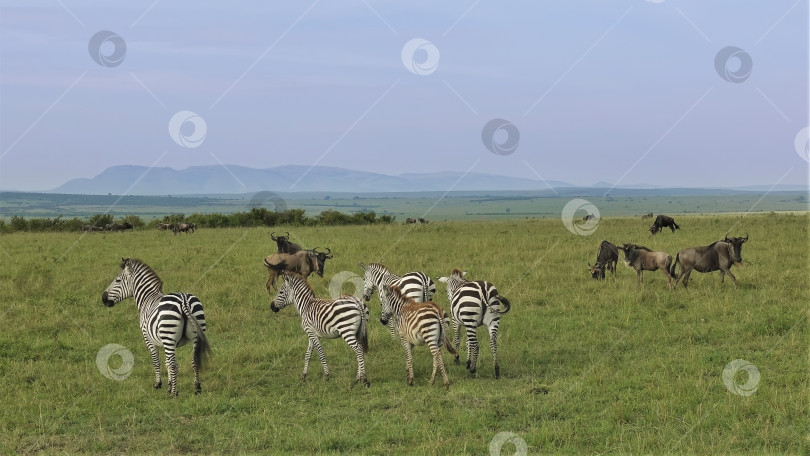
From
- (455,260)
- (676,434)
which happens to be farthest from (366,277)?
(455,260)

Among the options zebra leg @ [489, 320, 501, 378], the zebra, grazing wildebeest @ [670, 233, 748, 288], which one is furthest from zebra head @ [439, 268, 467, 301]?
grazing wildebeest @ [670, 233, 748, 288]

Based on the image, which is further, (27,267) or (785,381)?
(27,267)

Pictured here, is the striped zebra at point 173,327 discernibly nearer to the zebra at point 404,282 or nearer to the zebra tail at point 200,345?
the zebra tail at point 200,345

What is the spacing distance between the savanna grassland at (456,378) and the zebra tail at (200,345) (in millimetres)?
518

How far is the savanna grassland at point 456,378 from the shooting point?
29.3ft

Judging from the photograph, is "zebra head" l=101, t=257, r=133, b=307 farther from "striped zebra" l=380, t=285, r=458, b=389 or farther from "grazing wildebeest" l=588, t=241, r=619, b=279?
"grazing wildebeest" l=588, t=241, r=619, b=279

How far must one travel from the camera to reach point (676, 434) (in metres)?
8.87

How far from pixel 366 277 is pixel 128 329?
548 centimetres

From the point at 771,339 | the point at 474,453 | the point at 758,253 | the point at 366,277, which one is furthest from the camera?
the point at 758,253

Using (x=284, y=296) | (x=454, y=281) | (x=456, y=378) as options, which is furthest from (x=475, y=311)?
(x=284, y=296)

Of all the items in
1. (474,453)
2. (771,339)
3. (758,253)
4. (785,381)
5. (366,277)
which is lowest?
(474,453)

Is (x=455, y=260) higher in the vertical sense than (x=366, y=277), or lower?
higher

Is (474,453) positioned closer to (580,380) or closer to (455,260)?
(580,380)

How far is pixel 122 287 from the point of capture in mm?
12492
